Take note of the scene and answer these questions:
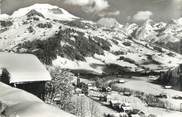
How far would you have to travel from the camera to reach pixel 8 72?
190 ft

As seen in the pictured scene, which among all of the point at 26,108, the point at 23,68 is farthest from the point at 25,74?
the point at 26,108

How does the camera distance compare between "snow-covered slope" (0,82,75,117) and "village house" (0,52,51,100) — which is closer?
"snow-covered slope" (0,82,75,117)

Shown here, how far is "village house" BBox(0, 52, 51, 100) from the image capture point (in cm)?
5719

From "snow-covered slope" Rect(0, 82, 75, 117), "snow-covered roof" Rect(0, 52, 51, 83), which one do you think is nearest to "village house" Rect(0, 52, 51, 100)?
"snow-covered roof" Rect(0, 52, 51, 83)

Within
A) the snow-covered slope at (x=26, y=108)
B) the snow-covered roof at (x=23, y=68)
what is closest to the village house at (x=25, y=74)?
the snow-covered roof at (x=23, y=68)

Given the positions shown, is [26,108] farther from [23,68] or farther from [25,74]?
[23,68]

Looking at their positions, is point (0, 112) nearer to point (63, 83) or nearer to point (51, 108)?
point (51, 108)

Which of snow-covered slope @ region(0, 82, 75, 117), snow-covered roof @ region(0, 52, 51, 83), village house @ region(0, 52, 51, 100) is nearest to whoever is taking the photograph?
snow-covered slope @ region(0, 82, 75, 117)

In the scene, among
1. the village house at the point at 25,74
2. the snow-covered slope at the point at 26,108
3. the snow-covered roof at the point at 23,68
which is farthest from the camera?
the snow-covered roof at the point at 23,68

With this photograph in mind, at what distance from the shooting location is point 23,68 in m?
58.2

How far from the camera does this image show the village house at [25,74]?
57.2m

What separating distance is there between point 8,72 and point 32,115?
42053 millimetres

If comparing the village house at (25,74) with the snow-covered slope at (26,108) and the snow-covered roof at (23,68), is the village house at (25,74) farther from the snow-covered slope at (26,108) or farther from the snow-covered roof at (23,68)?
the snow-covered slope at (26,108)

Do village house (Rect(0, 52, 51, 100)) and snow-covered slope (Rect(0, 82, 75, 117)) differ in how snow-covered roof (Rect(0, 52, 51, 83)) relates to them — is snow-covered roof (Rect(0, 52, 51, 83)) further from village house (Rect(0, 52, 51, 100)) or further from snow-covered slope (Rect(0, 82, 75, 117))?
snow-covered slope (Rect(0, 82, 75, 117))
